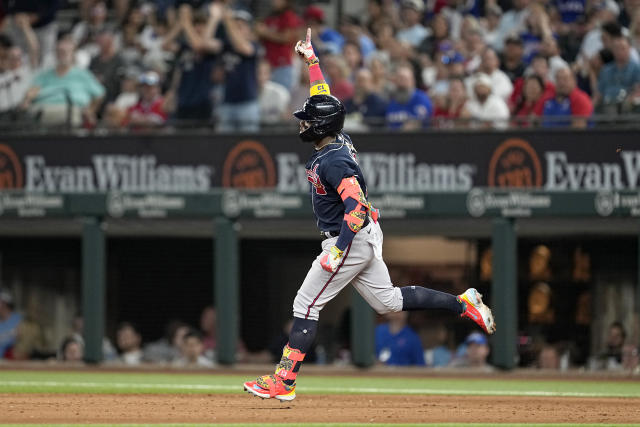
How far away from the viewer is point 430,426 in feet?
20.8

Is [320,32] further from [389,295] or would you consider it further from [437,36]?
[389,295]

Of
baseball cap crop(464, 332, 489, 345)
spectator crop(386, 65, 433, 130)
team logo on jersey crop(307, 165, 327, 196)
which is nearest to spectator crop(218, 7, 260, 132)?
spectator crop(386, 65, 433, 130)

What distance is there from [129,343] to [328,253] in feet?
19.2

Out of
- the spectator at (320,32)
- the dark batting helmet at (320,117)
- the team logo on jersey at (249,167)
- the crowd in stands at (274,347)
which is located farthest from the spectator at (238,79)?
the dark batting helmet at (320,117)

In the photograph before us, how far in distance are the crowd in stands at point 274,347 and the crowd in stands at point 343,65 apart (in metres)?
2.19

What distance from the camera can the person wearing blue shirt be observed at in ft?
38.8

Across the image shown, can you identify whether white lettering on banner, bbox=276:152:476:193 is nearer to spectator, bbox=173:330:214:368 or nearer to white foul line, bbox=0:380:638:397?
spectator, bbox=173:330:214:368

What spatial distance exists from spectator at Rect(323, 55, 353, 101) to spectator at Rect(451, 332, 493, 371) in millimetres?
3381

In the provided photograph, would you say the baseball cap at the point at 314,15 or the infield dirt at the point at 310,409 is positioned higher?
the baseball cap at the point at 314,15

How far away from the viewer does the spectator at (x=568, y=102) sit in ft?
38.4

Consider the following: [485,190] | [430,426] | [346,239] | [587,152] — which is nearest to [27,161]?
[485,190]

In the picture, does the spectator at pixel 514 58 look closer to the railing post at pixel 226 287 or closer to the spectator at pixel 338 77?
the spectator at pixel 338 77

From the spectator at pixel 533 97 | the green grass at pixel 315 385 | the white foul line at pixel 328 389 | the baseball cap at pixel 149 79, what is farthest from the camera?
the baseball cap at pixel 149 79

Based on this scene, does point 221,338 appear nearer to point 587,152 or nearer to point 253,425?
point 587,152
